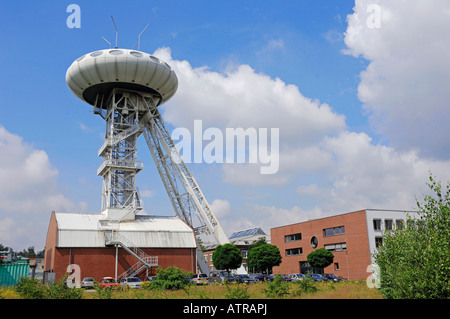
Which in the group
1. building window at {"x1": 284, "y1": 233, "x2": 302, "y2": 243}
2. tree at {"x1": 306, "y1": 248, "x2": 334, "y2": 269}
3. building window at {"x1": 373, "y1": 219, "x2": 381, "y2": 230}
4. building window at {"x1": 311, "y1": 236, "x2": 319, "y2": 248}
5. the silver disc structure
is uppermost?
the silver disc structure

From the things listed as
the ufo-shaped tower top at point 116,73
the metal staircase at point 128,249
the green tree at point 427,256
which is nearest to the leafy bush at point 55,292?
the green tree at point 427,256

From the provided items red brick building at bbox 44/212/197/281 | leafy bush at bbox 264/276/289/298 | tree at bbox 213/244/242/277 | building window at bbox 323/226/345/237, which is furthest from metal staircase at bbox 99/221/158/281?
building window at bbox 323/226/345/237

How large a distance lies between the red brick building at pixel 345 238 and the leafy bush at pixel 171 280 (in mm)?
28098

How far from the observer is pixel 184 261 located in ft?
138

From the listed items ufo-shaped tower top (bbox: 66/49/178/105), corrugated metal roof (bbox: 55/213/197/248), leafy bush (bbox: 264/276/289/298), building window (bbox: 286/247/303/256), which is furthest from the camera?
building window (bbox: 286/247/303/256)

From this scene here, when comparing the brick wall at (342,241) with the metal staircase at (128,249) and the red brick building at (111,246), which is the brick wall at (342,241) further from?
the metal staircase at (128,249)

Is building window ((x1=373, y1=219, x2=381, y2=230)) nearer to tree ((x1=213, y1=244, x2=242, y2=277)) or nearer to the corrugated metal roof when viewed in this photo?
tree ((x1=213, y1=244, x2=242, y2=277))

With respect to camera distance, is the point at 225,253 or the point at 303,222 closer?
the point at 225,253

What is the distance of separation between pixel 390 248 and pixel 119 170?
35.1 meters

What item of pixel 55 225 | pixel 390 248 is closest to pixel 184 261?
pixel 55 225

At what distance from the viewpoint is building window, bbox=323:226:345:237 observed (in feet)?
174

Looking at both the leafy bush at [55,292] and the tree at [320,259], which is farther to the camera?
the tree at [320,259]

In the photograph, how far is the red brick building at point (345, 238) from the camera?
4888 centimetres
